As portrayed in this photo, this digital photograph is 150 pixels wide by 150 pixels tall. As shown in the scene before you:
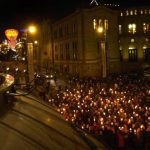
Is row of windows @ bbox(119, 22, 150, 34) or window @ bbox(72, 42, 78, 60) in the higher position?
row of windows @ bbox(119, 22, 150, 34)

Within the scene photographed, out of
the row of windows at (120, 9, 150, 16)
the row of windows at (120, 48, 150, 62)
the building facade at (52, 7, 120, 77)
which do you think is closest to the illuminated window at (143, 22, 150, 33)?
the row of windows at (120, 9, 150, 16)

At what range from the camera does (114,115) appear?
61.7 feet

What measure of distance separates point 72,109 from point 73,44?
38.0 meters

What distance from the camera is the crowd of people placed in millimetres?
14742

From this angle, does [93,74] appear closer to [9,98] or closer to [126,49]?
[126,49]

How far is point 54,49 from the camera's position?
70125 mm

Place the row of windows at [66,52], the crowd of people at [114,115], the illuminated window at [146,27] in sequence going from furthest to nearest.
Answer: the illuminated window at [146,27] < the row of windows at [66,52] < the crowd of people at [114,115]

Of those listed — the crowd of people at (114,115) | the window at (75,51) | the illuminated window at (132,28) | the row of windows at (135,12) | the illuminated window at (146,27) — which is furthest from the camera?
the illuminated window at (132,28)

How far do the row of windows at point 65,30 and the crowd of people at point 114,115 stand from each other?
98.8 ft

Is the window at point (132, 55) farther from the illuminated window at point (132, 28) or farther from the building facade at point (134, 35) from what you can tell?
the illuminated window at point (132, 28)

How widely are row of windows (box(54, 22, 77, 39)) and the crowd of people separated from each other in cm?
3013

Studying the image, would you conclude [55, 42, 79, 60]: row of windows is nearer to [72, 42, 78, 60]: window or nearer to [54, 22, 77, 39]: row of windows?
[72, 42, 78, 60]: window

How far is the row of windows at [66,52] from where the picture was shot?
5791cm

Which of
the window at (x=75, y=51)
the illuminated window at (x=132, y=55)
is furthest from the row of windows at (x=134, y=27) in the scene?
the window at (x=75, y=51)
